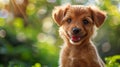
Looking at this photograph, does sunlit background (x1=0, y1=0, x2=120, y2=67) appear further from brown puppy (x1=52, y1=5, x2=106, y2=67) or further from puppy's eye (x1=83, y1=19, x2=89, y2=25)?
puppy's eye (x1=83, y1=19, x2=89, y2=25)

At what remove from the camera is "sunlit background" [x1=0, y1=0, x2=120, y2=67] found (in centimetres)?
411

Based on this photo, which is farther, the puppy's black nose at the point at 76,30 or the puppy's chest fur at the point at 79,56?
the puppy's chest fur at the point at 79,56

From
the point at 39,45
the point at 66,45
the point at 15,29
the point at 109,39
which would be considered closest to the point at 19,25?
the point at 15,29

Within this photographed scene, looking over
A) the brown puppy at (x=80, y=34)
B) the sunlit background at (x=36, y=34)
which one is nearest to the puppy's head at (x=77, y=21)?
the brown puppy at (x=80, y=34)

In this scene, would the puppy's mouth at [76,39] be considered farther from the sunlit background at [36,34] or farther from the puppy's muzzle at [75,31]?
the sunlit background at [36,34]

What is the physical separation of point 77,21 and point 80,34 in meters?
0.08

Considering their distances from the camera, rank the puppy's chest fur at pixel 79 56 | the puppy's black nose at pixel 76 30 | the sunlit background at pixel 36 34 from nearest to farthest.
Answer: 1. the puppy's black nose at pixel 76 30
2. the puppy's chest fur at pixel 79 56
3. the sunlit background at pixel 36 34

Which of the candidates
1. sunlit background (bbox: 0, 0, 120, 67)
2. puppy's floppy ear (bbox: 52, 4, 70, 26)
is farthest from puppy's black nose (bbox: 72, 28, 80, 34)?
sunlit background (bbox: 0, 0, 120, 67)

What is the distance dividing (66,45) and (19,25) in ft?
5.50

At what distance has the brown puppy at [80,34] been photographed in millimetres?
2678

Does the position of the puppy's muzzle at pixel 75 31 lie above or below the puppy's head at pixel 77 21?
below

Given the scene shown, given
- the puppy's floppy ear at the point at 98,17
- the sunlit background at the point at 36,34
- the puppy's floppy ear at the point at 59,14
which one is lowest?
the puppy's floppy ear at the point at 98,17

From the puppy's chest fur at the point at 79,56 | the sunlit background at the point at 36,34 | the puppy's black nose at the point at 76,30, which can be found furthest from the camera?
the sunlit background at the point at 36,34

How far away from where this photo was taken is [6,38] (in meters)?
4.29
